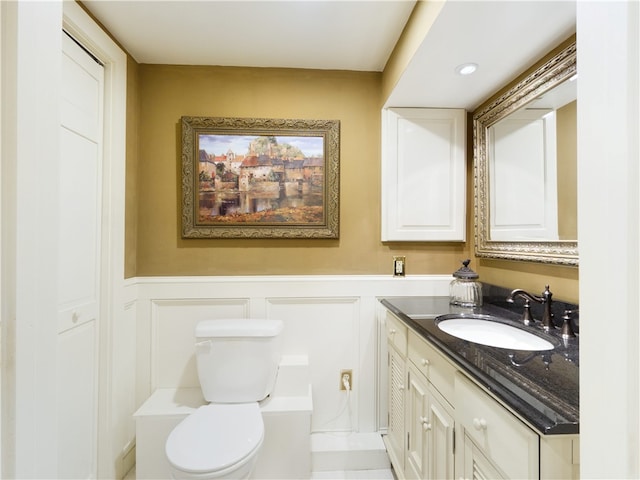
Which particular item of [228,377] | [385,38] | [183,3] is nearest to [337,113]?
[385,38]

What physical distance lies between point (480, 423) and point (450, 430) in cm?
25

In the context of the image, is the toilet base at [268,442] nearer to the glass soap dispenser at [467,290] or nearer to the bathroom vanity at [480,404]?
the bathroom vanity at [480,404]

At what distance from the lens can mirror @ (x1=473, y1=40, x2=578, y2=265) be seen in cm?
129

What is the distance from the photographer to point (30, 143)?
1.42 ft

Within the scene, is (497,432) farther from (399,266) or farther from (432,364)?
(399,266)

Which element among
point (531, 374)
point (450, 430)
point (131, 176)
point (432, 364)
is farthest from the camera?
point (131, 176)

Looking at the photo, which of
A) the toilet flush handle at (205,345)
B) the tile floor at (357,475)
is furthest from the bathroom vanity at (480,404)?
the toilet flush handle at (205,345)

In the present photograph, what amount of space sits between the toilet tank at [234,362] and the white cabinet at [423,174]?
1016 mm

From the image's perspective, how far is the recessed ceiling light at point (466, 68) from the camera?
147 cm

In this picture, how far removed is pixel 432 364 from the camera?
1.21 m

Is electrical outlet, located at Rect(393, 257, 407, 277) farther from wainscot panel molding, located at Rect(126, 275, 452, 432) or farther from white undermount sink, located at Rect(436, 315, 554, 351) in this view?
Result: white undermount sink, located at Rect(436, 315, 554, 351)

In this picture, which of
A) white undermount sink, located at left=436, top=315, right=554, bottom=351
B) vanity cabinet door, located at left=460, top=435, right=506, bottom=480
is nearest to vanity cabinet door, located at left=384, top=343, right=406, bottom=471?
white undermount sink, located at left=436, top=315, right=554, bottom=351

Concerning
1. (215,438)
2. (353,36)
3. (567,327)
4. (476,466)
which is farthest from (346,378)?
(353,36)

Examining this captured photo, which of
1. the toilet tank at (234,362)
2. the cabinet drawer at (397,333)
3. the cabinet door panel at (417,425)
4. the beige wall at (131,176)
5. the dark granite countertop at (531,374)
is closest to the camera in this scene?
the dark granite countertop at (531,374)
